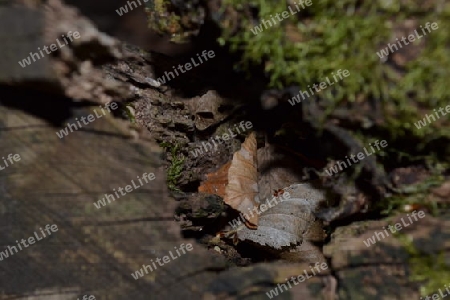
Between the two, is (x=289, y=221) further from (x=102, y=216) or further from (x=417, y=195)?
(x=102, y=216)

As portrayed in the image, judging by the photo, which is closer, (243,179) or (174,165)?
(174,165)

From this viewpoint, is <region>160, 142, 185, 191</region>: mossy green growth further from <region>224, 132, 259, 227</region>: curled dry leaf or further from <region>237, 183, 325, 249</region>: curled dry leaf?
<region>237, 183, 325, 249</region>: curled dry leaf

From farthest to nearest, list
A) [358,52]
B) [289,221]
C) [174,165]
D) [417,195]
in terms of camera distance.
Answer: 1. [289,221]
2. [174,165]
3. [417,195]
4. [358,52]

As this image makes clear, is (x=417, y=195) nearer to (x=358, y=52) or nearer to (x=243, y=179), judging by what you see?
(x=358, y=52)

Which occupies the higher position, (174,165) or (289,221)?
(174,165)

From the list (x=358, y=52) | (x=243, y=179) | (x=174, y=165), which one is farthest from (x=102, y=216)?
(x=243, y=179)

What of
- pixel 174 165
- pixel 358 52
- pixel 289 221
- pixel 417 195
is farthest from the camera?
pixel 289 221

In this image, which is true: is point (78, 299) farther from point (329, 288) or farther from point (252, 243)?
point (252, 243)

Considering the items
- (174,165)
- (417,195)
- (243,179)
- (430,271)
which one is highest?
(174,165)
